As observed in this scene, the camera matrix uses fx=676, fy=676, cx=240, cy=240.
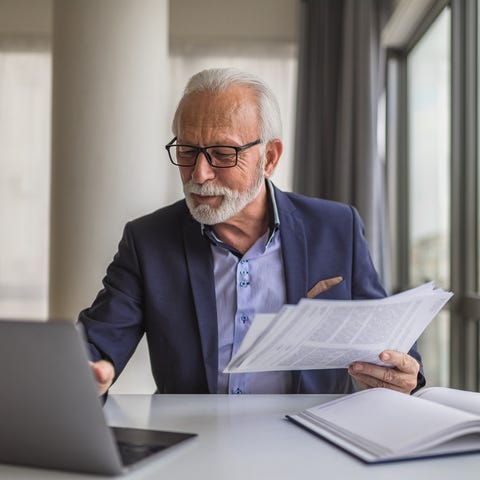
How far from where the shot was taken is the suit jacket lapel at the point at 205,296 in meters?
1.55

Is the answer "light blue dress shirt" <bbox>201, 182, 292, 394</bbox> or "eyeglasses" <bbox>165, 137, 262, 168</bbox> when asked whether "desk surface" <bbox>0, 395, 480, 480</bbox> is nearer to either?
"light blue dress shirt" <bbox>201, 182, 292, 394</bbox>

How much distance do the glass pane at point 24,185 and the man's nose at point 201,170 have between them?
11.4ft

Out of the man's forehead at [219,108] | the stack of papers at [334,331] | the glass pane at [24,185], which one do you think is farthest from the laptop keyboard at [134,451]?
the glass pane at [24,185]

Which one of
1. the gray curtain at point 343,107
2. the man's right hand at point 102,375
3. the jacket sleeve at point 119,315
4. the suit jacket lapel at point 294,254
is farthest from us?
the gray curtain at point 343,107

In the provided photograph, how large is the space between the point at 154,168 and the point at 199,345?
5.14 ft

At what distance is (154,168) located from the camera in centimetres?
301

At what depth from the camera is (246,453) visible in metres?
0.93

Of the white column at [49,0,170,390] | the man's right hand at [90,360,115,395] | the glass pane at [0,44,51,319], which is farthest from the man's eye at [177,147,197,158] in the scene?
the glass pane at [0,44,51,319]

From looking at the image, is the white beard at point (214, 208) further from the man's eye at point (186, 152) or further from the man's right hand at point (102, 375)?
the man's right hand at point (102, 375)

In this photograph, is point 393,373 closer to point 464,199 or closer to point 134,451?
point 134,451

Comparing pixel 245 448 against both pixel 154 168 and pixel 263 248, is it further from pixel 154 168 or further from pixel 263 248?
pixel 154 168

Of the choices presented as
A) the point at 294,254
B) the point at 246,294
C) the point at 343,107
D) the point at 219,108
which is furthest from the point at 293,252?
the point at 343,107

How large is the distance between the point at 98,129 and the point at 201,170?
1.49 metres

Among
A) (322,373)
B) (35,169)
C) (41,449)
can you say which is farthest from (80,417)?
(35,169)
